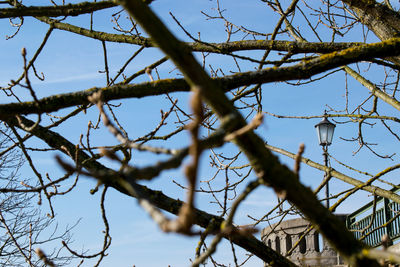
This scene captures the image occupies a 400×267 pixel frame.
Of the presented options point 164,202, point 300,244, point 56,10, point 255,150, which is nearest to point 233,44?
point 56,10

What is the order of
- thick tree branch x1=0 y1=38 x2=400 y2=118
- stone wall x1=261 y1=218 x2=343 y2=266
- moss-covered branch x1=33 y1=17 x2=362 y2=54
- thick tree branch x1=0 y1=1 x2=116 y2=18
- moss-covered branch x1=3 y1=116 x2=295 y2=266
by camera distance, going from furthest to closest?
1. stone wall x1=261 y1=218 x2=343 y2=266
2. moss-covered branch x1=33 y1=17 x2=362 y2=54
3. thick tree branch x1=0 y1=1 x2=116 y2=18
4. moss-covered branch x1=3 y1=116 x2=295 y2=266
5. thick tree branch x1=0 y1=38 x2=400 y2=118

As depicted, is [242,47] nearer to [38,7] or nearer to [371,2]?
[371,2]

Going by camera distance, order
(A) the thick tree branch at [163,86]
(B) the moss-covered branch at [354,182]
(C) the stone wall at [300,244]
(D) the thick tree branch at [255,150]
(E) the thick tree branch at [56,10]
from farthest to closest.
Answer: (C) the stone wall at [300,244], (B) the moss-covered branch at [354,182], (E) the thick tree branch at [56,10], (A) the thick tree branch at [163,86], (D) the thick tree branch at [255,150]

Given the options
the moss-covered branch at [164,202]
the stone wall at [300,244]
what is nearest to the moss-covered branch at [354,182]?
the moss-covered branch at [164,202]

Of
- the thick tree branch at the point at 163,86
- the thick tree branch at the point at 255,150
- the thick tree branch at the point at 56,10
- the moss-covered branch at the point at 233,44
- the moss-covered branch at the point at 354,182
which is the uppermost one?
the moss-covered branch at the point at 233,44

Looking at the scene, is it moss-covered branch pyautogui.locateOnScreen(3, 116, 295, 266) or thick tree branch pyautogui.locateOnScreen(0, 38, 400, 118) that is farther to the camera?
moss-covered branch pyautogui.locateOnScreen(3, 116, 295, 266)

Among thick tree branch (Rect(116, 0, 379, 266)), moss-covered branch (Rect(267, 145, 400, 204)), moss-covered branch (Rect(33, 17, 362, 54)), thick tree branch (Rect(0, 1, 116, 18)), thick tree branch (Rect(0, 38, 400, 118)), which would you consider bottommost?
thick tree branch (Rect(116, 0, 379, 266))

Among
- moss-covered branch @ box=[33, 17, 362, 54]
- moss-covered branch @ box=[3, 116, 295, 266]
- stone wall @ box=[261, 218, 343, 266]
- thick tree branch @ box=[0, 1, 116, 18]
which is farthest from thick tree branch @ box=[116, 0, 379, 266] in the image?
stone wall @ box=[261, 218, 343, 266]

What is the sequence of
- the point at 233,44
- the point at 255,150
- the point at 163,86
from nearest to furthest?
the point at 255,150 → the point at 163,86 → the point at 233,44

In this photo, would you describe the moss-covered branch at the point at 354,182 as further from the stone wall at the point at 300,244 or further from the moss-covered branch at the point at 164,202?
the stone wall at the point at 300,244

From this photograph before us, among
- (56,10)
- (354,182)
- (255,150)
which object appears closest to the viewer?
(255,150)

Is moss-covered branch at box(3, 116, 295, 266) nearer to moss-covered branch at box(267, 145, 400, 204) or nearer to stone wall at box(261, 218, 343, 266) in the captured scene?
moss-covered branch at box(267, 145, 400, 204)

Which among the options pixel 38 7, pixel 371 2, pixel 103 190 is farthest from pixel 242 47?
pixel 103 190

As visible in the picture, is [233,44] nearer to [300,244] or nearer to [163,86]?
[163,86]
